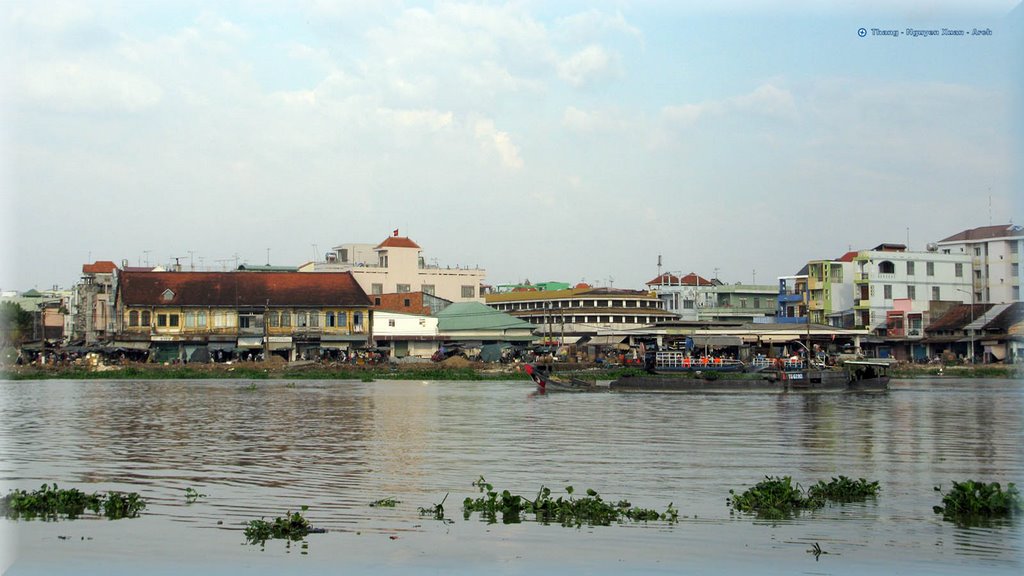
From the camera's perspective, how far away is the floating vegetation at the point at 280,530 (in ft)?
34.9

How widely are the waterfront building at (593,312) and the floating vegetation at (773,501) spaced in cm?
5913

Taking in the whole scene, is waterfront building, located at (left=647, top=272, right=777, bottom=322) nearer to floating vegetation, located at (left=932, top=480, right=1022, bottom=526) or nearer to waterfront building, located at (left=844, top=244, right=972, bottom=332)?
waterfront building, located at (left=844, top=244, right=972, bottom=332)

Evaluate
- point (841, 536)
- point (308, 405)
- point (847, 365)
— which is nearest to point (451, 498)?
point (841, 536)

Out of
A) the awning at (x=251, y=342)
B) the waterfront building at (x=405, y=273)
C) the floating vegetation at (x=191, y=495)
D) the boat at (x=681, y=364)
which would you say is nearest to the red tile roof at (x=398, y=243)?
the waterfront building at (x=405, y=273)

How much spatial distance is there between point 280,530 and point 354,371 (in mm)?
42458

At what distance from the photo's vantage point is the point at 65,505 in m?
11.9

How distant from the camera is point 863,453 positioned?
18.6 metres

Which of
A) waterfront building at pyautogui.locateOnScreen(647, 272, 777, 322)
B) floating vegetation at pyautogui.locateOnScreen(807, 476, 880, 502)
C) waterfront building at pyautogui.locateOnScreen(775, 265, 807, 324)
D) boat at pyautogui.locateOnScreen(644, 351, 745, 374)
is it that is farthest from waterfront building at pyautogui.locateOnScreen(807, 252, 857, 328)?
floating vegetation at pyautogui.locateOnScreen(807, 476, 880, 502)

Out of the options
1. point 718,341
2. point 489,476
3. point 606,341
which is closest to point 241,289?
point 606,341

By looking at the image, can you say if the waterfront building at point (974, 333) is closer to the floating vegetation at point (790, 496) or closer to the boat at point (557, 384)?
the boat at point (557, 384)

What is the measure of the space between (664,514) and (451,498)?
2.76 metres

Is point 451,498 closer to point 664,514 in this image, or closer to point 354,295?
point 664,514

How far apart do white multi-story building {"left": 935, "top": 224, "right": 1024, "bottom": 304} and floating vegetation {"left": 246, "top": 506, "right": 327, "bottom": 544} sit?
4818 centimetres

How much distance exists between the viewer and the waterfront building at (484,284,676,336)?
7381 centimetres
